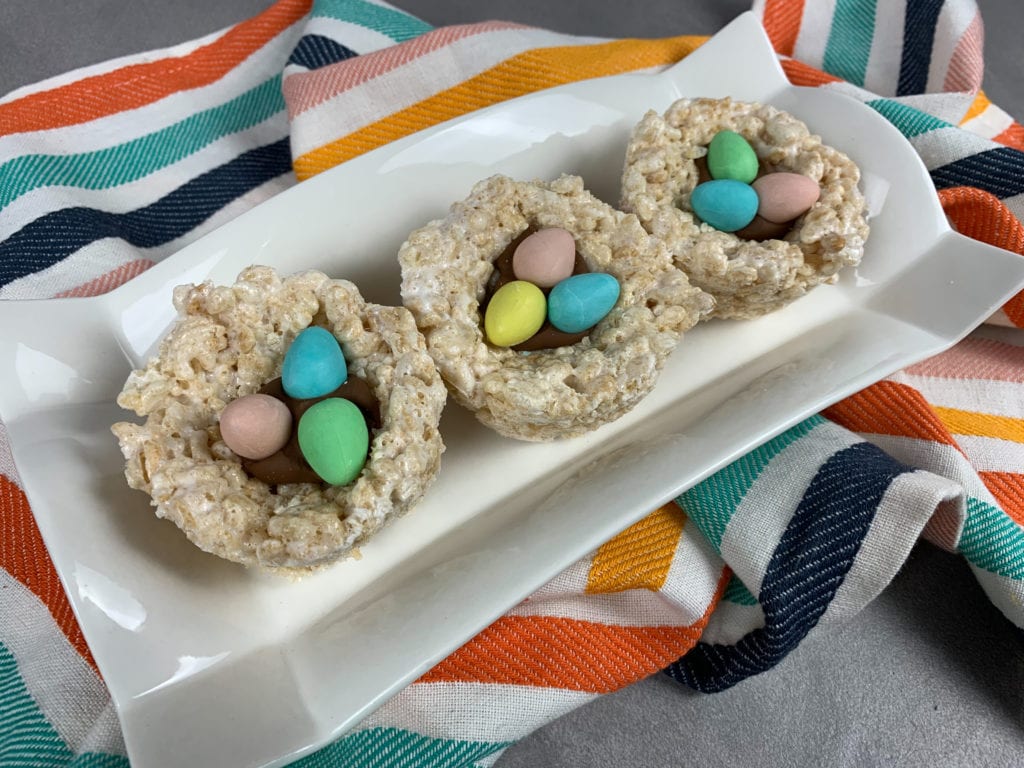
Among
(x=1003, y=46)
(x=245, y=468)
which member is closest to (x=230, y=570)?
(x=245, y=468)

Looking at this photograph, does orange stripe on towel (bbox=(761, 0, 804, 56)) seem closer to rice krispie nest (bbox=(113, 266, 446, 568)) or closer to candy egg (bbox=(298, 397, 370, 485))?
rice krispie nest (bbox=(113, 266, 446, 568))

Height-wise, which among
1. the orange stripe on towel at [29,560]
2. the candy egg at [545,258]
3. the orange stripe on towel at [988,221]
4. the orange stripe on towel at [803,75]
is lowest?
the orange stripe on towel at [29,560]

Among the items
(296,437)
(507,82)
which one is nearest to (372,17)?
(507,82)

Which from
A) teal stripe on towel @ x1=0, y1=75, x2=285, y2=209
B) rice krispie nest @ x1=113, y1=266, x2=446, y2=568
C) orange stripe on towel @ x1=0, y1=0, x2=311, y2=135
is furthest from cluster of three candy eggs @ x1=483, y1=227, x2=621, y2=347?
orange stripe on towel @ x1=0, y1=0, x2=311, y2=135

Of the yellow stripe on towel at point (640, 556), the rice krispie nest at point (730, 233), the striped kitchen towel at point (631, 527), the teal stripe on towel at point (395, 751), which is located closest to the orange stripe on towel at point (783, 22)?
the striped kitchen towel at point (631, 527)

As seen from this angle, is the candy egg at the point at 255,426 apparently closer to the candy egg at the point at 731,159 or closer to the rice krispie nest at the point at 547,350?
the rice krispie nest at the point at 547,350

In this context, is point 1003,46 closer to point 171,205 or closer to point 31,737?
point 171,205
